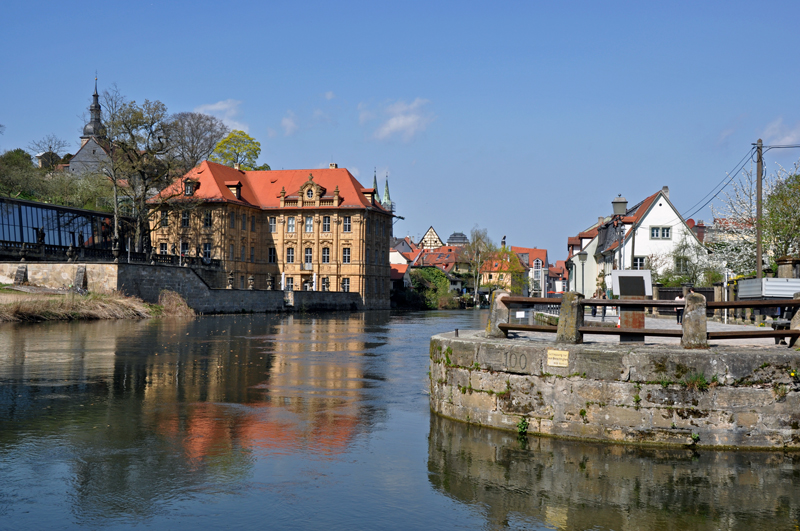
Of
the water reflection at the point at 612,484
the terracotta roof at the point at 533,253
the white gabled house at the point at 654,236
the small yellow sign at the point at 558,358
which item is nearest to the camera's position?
the water reflection at the point at 612,484

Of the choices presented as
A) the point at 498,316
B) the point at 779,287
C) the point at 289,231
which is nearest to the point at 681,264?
the point at 779,287

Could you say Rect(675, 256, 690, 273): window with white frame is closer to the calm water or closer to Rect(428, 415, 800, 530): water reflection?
the calm water

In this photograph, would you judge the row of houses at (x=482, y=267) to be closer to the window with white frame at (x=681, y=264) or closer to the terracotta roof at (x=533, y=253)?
the terracotta roof at (x=533, y=253)

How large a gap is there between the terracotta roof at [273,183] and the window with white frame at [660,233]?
3036cm

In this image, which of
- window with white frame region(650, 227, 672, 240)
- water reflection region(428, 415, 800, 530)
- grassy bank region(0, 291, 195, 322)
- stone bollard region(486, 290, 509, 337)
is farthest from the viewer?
window with white frame region(650, 227, 672, 240)

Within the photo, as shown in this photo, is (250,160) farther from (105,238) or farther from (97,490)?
(97,490)

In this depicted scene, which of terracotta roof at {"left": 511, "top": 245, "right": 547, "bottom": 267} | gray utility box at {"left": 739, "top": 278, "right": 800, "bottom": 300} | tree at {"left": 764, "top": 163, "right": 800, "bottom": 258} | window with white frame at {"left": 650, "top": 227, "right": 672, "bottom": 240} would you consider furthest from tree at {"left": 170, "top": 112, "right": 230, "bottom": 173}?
terracotta roof at {"left": 511, "top": 245, "right": 547, "bottom": 267}

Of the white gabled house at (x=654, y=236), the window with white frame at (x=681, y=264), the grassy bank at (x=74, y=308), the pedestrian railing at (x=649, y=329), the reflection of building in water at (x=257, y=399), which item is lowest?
the reflection of building in water at (x=257, y=399)

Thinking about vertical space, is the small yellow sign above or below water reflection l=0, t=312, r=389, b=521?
above

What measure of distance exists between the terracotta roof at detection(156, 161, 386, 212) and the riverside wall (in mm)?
16597

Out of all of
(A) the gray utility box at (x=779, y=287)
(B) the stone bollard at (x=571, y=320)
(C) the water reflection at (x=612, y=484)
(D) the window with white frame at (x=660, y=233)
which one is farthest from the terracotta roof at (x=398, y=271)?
(C) the water reflection at (x=612, y=484)

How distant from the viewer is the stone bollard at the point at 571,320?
35.4ft

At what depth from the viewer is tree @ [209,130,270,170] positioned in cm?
8888

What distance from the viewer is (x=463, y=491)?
885cm
